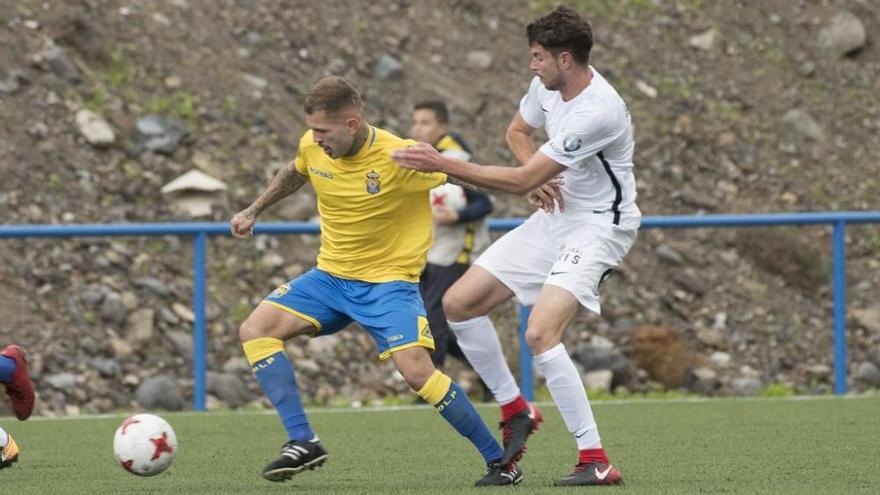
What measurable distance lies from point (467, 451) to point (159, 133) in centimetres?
756

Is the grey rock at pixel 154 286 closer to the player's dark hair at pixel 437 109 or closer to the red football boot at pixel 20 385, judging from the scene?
the player's dark hair at pixel 437 109

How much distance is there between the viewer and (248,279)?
1427 cm

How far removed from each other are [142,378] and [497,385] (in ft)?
20.4

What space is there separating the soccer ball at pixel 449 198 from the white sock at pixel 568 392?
420 cm

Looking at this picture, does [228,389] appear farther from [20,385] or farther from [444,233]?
[20,385]

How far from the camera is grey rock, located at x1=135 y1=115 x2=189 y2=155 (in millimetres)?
14875

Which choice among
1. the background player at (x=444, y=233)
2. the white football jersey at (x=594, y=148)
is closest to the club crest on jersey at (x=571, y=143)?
the white football jersey at (x=594, y=148)

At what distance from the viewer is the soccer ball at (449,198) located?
11.0 meters

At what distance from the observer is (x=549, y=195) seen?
7.08 m

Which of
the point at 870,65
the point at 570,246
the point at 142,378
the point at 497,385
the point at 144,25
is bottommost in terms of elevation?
the point at 142,378

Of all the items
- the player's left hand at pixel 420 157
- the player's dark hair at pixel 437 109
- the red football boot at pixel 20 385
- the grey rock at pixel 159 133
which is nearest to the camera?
the player's left hand at pixel 420 157

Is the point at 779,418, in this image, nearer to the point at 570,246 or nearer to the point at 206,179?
the point at 570,246

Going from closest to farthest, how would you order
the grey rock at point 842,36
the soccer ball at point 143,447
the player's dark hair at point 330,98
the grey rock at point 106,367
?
the soccer ball at point 143,447
the player's dark hair at point 330,98
the grey rock at point 106,367
the grey rock at point 842,36

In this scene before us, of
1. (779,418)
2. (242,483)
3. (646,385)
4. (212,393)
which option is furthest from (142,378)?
(242,483)
